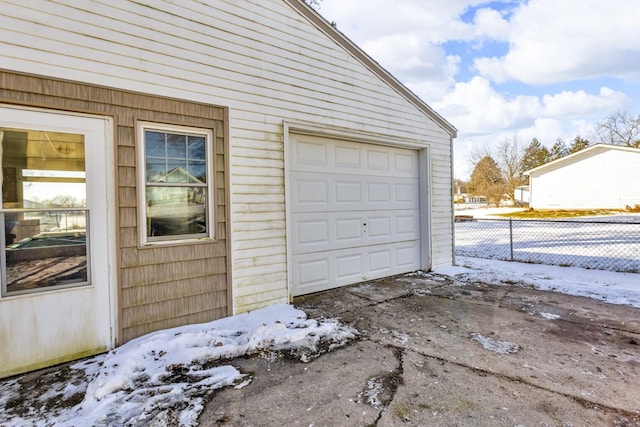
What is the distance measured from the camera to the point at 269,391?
235 centimetres

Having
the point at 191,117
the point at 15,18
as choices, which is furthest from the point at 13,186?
the point at 191,117

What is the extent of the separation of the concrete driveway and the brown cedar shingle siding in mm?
1076

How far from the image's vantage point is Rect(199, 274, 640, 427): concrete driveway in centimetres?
203

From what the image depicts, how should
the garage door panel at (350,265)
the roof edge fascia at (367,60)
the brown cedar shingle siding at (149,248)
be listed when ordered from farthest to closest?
the garage door panel at (350,265) → the roof edge fascia at (367,60) → the brown cedar shingle siding at (149,248)

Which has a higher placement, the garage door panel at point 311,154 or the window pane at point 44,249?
the garage door panel at point 311,154

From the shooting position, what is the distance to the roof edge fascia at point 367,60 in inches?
176

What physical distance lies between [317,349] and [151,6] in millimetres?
3749

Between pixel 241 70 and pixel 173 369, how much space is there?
10.6 feet

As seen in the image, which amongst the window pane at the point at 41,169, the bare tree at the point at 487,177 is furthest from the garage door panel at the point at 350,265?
the bare tree at the point at 487,177

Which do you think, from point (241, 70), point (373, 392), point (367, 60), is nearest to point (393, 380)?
point (373, 392)

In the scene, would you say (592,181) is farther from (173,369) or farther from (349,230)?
(173,369)

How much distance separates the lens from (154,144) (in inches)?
132

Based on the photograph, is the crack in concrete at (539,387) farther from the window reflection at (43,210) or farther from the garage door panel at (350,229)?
the window reflection at (43,210)

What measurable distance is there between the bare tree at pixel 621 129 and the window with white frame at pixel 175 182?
4657 centimetres
